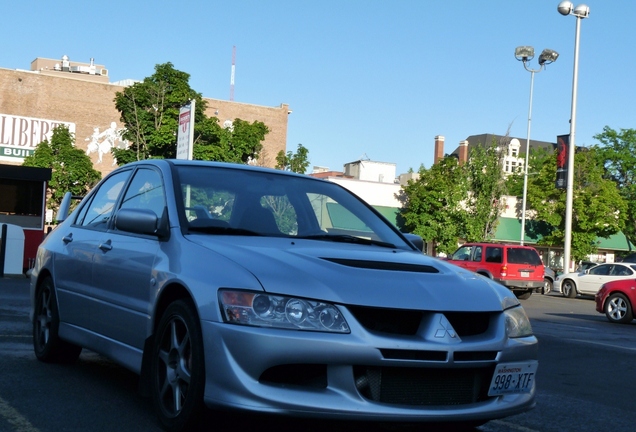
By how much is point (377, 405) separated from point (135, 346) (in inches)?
72.3

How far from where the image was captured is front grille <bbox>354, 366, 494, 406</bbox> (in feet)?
14.1

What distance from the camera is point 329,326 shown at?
14.0ft

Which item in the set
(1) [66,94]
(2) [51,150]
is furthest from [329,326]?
(1) [66,94]

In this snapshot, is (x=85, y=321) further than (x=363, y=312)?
Yes

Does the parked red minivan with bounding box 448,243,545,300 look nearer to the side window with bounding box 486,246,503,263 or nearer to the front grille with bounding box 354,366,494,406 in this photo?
the side window with bounding box 486,246,503,263

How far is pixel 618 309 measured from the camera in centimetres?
1956

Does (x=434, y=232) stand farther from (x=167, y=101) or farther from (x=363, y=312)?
(x=363, y=312)

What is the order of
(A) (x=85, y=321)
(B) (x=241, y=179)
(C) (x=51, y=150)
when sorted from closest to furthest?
(B) (x=241, y=179) < (A) (x=85, y=321) < (C) (x=51, y=150)

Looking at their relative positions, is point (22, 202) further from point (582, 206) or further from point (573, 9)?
point (582, 206)

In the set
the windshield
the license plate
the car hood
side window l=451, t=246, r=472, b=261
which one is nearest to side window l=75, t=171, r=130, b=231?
the windshield

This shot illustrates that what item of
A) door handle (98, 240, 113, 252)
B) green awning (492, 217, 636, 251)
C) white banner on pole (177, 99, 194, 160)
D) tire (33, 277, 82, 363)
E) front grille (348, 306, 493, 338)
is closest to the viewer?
front grille (348, 306, 493, 338)

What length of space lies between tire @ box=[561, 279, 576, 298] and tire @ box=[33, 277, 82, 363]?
3072 cm

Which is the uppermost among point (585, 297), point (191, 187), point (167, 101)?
point (167, 101)

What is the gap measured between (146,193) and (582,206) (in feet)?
178
